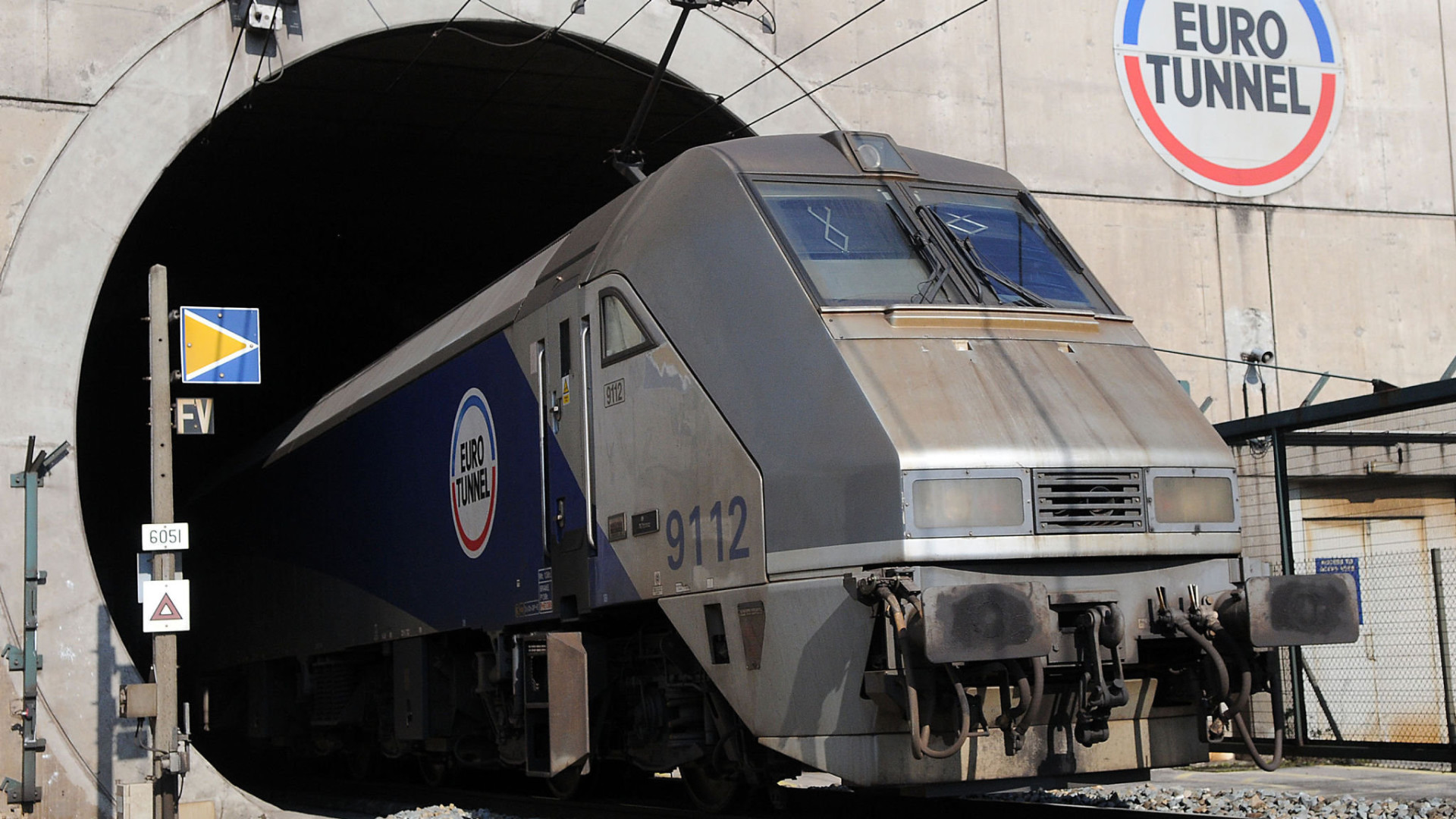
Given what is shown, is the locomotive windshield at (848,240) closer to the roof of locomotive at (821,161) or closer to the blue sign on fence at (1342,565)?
the roof of locomotive at (821,161)

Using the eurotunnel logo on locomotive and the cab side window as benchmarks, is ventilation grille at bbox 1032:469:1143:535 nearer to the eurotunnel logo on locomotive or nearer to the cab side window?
the cab side window

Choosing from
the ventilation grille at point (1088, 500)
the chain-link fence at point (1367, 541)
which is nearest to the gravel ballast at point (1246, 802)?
the chain-link fence at point (1367, 541)

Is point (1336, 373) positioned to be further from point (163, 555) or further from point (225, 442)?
point (225, 442)

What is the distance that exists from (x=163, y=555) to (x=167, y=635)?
1.70ft

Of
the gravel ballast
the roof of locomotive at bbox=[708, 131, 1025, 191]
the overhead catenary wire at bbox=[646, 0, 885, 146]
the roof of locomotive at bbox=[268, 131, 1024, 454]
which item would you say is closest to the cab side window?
the roof of locomotive at bbox=[268, 131, 1024, 454]

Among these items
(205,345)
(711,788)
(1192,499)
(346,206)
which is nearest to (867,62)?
(205,345)

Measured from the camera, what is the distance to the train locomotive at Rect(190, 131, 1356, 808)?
668 cm

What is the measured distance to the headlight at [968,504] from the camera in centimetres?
664

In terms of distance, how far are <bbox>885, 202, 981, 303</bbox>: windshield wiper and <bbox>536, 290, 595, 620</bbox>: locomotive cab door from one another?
1941 millimetres

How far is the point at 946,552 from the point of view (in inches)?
261

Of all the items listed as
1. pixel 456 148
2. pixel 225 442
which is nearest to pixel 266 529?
pixel 456 148

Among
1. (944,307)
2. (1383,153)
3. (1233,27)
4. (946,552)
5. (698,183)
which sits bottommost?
(946,552)

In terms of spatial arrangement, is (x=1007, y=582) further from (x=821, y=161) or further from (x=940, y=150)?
(x=940, y=150)

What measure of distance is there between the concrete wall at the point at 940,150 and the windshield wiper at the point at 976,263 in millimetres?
6851
